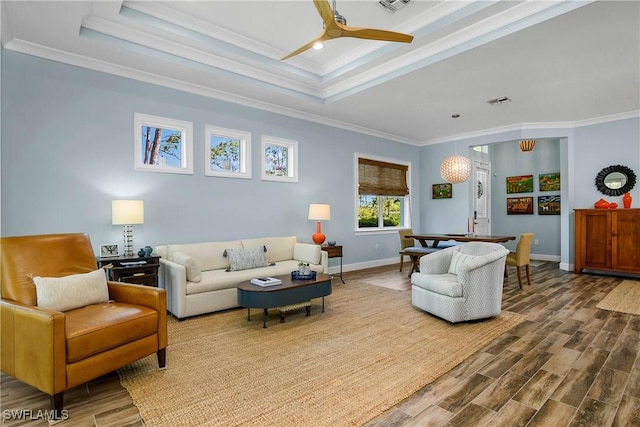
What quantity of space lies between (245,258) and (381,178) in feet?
13.3

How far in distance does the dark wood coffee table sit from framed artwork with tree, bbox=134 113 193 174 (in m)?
2.05

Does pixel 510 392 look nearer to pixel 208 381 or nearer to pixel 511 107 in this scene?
pixel 208 381

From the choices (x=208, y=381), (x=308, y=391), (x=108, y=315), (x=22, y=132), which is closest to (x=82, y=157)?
(x=22, y=132)

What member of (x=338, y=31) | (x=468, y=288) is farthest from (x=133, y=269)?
(x=468, y=288)

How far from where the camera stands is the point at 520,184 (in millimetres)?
8648

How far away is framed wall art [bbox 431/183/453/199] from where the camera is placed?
780 centimetres

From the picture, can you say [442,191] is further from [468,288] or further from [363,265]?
[468,288]

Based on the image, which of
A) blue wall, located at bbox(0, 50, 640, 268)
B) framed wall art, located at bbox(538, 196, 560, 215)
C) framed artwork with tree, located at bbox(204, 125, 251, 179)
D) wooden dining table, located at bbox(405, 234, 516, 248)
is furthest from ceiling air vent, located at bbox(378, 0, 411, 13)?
framed wall art, located at bbox(538, 196, 560, 215)

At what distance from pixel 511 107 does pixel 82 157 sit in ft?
21.1

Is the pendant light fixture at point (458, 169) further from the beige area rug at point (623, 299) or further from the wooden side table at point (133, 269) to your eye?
the wooden side table at point (133, 269)

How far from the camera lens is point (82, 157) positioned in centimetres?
385

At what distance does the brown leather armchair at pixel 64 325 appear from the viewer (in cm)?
198

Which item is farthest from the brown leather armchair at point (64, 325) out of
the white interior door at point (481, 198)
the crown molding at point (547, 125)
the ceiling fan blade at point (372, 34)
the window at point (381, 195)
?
the white interior door at point (481, 198)

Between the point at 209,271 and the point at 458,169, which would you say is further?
the point at 458,169
